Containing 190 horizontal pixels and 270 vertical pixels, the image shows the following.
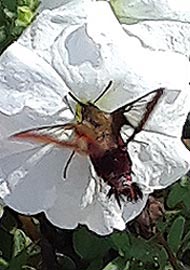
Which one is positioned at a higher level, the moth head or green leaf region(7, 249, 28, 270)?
the moth head

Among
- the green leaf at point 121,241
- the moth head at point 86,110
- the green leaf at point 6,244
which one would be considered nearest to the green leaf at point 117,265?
the green leaf at point 121,241

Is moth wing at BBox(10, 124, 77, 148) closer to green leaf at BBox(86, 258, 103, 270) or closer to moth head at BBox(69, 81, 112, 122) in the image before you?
moth head at BBox(69, 81, 112, 122)

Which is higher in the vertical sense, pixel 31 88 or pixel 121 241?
pixel 31 88

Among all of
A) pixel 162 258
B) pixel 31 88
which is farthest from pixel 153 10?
pixel 162 258

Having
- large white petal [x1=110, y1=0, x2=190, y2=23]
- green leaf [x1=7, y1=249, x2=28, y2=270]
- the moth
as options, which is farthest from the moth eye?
green leaf [x1=7, y1=249, x2=28, y2=270]

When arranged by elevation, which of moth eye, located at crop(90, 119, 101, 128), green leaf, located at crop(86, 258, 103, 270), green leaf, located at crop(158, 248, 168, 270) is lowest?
green leaf, located at crop(158, 248, 168, 270)

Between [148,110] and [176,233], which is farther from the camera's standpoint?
[176,233]

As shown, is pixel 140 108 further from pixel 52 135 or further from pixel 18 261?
pixel 18 261
